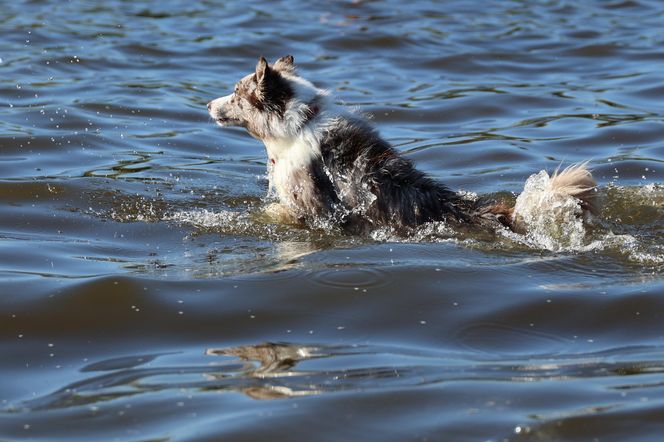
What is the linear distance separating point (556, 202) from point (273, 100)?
2.24 m

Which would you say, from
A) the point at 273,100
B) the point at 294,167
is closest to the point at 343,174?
the point at 294,167

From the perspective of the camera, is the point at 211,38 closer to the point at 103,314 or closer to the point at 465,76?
the point at 465,76

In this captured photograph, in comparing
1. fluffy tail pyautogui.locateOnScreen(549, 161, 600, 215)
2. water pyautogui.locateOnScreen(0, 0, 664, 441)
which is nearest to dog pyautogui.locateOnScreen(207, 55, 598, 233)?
fluffy tail pyautogui.locateOnScreen(549, 161, 600, 215)

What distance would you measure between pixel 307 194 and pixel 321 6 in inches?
446

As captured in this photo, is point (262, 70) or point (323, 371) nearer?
point (323, 371)

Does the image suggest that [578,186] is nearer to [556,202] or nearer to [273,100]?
[556,202]

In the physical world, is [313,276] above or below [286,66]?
below

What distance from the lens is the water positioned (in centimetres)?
465

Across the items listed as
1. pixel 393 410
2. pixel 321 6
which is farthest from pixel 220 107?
pixel 321 6

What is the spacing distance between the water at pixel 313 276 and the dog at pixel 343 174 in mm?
190

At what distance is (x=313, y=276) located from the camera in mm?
6453

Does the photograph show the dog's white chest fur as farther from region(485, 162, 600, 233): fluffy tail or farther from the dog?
region(485, 162, 600, 233): fluffy tail

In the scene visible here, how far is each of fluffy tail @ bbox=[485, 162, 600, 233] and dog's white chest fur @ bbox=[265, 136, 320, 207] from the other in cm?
137

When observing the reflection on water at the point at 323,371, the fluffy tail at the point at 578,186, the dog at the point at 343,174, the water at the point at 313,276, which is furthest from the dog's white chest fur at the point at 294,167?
the reflection on water at the point at 323,371
